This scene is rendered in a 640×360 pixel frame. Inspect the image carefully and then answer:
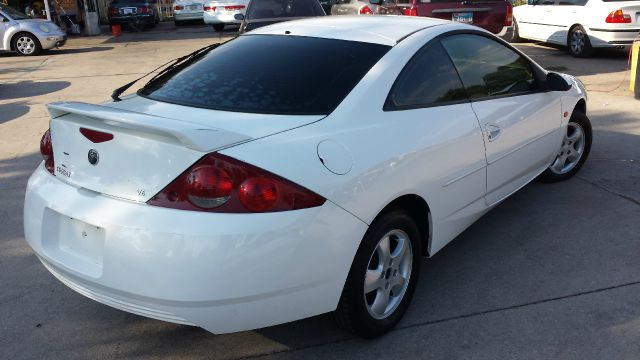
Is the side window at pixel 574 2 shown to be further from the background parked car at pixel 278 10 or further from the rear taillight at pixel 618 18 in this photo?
the background parked car at pixel 278 10

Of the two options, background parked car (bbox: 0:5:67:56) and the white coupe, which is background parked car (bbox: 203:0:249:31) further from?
the white coupe

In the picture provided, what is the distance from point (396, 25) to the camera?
12.8 feet

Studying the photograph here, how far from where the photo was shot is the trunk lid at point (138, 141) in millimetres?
2559

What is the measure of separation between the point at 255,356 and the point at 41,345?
1.15 meters

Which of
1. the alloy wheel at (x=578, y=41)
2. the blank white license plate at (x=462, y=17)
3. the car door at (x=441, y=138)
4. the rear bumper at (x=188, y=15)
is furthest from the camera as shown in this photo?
the rear bumper at (x=188, y=15)

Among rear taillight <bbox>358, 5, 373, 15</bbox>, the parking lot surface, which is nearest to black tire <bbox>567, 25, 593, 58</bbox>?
rear taillight <bbox>358, 5, 373, 15</bbox>

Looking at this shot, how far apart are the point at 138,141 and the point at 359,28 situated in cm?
175

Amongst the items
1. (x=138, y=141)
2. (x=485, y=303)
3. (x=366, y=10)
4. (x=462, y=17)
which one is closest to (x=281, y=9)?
(x=366, y=10)

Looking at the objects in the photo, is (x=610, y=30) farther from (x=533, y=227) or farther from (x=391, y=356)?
(x=391, y=356)

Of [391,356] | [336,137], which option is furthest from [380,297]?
[336,137]

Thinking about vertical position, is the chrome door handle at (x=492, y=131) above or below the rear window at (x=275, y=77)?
below

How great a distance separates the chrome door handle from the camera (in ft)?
12.4

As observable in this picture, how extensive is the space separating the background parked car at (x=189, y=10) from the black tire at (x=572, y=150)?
68.8ft

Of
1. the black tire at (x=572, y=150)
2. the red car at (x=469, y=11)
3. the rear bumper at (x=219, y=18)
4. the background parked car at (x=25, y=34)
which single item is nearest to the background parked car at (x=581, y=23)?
the red car at (x=469, y=11)
